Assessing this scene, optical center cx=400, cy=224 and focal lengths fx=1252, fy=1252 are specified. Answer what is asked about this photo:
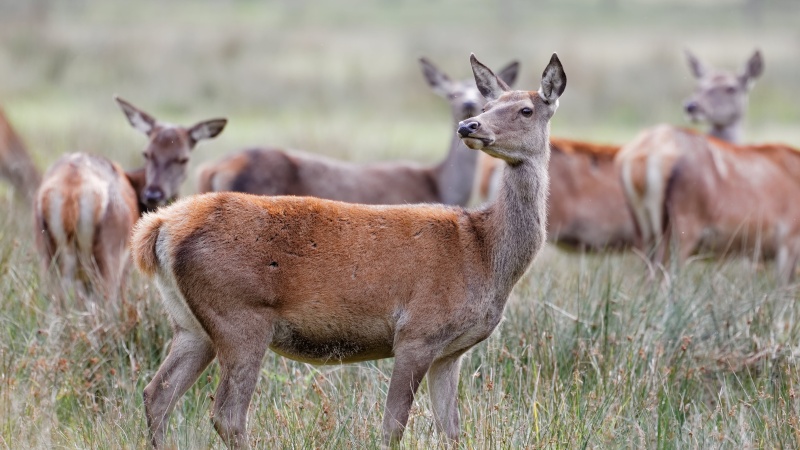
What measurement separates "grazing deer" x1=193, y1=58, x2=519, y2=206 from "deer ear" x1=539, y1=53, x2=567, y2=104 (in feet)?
13.5

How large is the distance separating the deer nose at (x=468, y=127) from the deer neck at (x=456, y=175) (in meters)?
5.50

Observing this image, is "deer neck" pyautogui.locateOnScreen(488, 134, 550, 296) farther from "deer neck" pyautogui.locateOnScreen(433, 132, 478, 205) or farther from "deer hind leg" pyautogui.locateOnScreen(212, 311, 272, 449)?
"deer neck" pyautogui.locateOnScreen(433, 132, 478, 205)

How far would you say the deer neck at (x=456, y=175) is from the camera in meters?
10.9

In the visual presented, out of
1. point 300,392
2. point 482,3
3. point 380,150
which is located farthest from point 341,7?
point 300,392

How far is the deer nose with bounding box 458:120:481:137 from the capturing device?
17.0ft

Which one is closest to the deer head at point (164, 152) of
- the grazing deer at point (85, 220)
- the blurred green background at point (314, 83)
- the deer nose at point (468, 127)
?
the grazing deer at point (85, 220)

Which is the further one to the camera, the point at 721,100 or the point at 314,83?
the point at 314,83

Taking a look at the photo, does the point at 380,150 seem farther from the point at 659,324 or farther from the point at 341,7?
the point at 341,7

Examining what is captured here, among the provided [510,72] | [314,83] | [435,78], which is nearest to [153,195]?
[510,72]

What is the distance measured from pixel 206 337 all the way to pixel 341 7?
40379 millimetres

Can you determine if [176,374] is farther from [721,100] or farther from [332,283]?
[721,100]

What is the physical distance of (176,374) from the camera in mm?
5336

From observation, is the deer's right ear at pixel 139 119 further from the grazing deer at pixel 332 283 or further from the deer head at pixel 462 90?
the grazing deer at pixel 332 283

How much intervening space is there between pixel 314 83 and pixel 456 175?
11.3m
